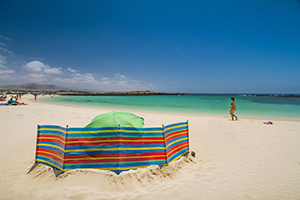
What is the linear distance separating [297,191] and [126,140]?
4911 mm

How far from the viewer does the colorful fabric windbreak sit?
374cm

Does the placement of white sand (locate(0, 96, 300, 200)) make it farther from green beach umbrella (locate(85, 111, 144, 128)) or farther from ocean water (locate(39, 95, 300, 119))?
ocean water (locate(39, 95, 300, 119))

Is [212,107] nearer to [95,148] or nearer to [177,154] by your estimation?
[177,154]

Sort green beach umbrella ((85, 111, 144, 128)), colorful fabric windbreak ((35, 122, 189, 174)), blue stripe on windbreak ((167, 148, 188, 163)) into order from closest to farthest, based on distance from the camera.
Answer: colorful fabric windbreak ((35, 122, 189, 174)) < blue stripe on windbreak ((167, 148, 188, 163)) < green beach umbrella ((85, 111, 144, 128))

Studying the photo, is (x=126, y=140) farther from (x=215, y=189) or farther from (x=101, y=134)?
(x=215, y=189)

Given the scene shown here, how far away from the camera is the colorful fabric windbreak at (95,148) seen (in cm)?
374

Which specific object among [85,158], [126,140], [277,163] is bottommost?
[277,163]

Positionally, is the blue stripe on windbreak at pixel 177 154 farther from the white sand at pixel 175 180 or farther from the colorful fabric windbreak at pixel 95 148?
the colorful fabric windbreak at pixel 95 148

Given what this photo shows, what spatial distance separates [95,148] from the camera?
12.4 ft

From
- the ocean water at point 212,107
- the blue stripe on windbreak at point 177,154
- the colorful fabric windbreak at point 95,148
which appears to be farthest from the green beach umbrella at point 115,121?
the ocean water at point 212,107

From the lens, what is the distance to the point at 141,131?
395cm

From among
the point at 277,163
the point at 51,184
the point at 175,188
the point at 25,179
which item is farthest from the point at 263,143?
the point at 25,179

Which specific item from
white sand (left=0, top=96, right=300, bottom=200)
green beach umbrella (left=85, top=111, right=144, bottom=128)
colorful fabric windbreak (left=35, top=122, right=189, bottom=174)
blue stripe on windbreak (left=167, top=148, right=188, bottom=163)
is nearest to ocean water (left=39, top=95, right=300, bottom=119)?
white sand (left=0, top=96, right=300, bottom=200)

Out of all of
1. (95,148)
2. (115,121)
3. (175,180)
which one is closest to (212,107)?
(175,180)
